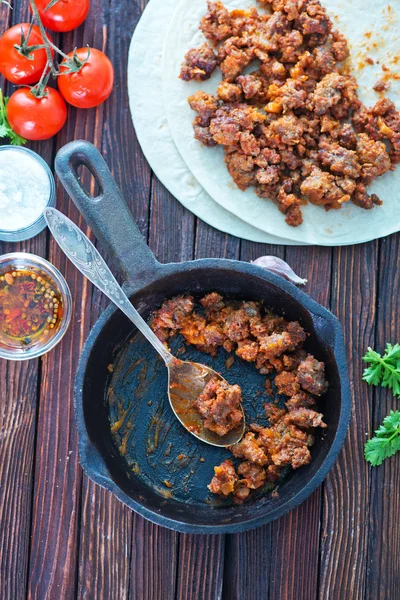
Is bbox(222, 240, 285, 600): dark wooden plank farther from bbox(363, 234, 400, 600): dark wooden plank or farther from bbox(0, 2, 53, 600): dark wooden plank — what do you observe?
bbox(0, 2, 53, 600): dark wooden plank

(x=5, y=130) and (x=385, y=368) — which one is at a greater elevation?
(x=5, y=130)

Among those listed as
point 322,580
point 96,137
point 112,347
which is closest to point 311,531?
point 322,580

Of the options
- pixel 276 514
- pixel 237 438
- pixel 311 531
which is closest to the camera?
pixel 276 514

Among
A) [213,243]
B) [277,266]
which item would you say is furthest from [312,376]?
[213,243]

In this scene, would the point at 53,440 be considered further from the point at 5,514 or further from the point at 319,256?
the point at 319,256

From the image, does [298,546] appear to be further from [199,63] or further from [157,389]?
[199,63]

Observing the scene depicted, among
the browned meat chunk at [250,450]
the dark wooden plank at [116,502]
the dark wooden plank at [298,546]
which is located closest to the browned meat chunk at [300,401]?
the browned meat chunk at [250,450]

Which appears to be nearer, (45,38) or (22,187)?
(45,38)

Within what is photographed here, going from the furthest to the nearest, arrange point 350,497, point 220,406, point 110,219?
point 350,497, point 220,406, point 110,219
